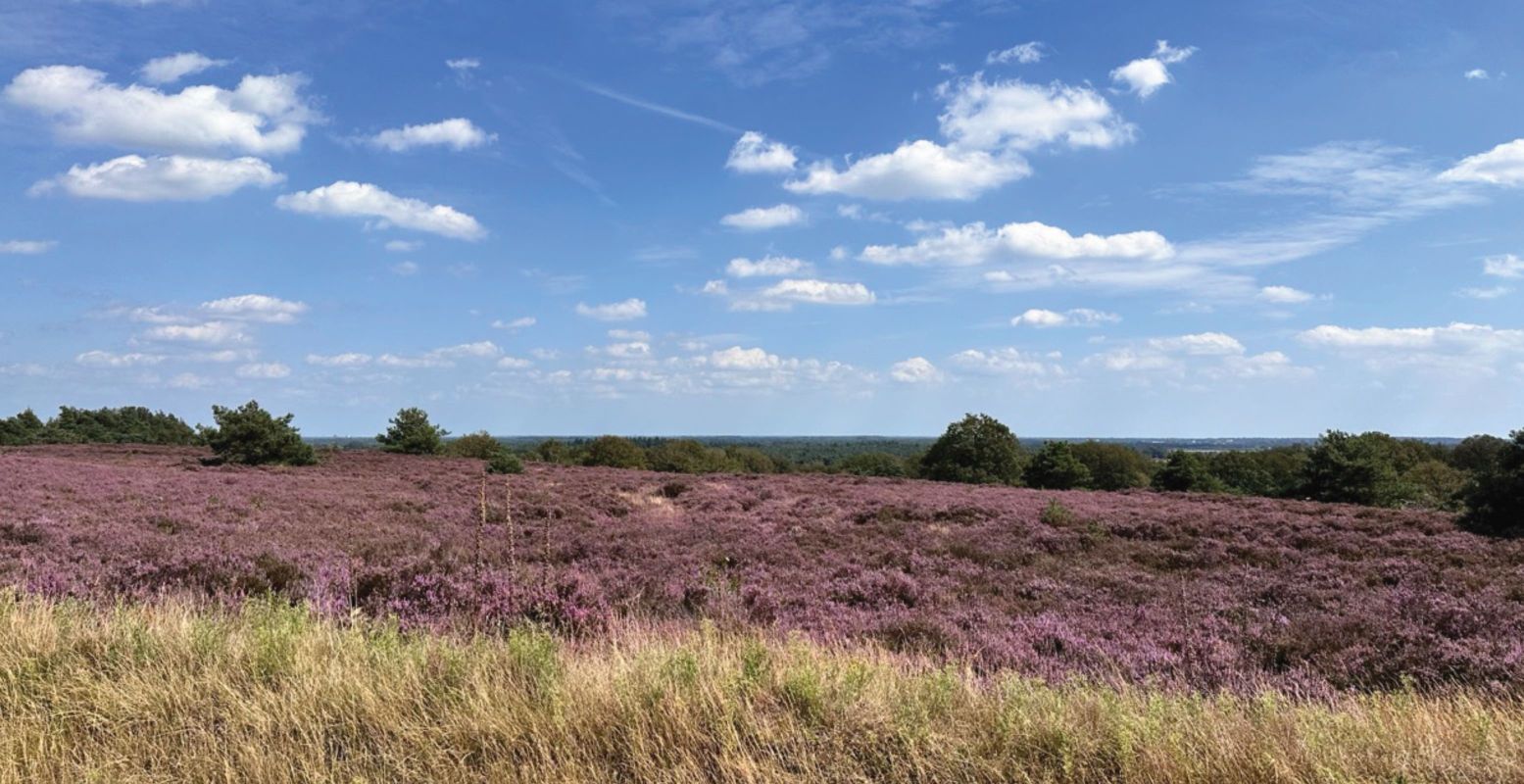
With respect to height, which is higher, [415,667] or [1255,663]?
[415,667]

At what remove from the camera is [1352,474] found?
98.4 feet

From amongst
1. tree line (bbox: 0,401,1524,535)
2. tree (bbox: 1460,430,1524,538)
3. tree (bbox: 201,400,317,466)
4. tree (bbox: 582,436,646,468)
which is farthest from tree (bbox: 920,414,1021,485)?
tree (bbox: 201,400,317,466)

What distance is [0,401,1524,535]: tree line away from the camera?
29.0m

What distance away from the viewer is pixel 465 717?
377cm

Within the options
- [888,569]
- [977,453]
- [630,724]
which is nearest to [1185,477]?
[977,453]

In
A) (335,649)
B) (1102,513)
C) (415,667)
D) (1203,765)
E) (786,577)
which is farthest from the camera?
(1102,513)

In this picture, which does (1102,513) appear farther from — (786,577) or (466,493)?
(466,493)

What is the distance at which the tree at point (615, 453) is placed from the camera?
2486 inches

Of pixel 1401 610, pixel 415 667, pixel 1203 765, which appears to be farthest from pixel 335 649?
pixel 1401 610

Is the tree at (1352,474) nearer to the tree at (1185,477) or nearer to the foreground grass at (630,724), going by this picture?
the tree at (1185,477)

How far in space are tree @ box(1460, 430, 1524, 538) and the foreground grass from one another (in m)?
16.6

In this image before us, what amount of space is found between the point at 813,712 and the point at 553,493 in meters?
21.1

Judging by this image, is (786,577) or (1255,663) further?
(786,577)

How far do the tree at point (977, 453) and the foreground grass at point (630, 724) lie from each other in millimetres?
53940
